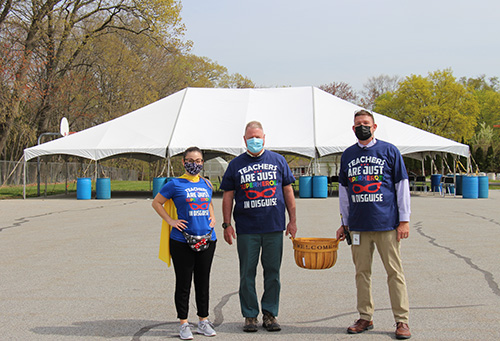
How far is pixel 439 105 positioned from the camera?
186ft

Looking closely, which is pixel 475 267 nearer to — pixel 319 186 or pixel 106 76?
pixel 319 186

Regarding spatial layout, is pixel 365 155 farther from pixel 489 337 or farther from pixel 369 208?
pixel 489 337

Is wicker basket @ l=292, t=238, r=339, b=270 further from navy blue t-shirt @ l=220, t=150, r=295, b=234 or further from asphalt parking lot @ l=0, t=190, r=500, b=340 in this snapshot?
asphalt parking lot @ l=0, t=190, r=500, b=340

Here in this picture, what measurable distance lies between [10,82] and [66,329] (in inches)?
1194

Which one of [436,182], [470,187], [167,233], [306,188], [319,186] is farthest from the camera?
[436,182]

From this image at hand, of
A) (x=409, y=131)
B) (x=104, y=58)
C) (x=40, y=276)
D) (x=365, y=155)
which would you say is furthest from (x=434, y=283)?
(x=104, y=58)

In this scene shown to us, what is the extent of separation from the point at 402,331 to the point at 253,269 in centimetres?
136

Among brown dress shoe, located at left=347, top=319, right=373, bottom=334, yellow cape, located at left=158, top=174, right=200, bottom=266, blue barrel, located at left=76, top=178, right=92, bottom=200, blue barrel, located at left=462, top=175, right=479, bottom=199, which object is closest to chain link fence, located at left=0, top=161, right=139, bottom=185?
blue barrel, located at left=76, top=178, right=92, bottom=200

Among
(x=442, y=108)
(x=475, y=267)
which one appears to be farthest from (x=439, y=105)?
(x=475, y=267)

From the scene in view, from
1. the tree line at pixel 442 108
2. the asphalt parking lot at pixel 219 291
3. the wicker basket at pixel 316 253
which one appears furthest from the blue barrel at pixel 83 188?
the tree line at pixel 442 108

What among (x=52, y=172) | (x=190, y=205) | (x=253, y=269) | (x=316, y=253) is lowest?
(x=253, y=269)

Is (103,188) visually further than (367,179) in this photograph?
Yes

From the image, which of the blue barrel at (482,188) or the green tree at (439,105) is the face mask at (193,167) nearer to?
the blue barrel at (482,188)

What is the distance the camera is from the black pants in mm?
4652
